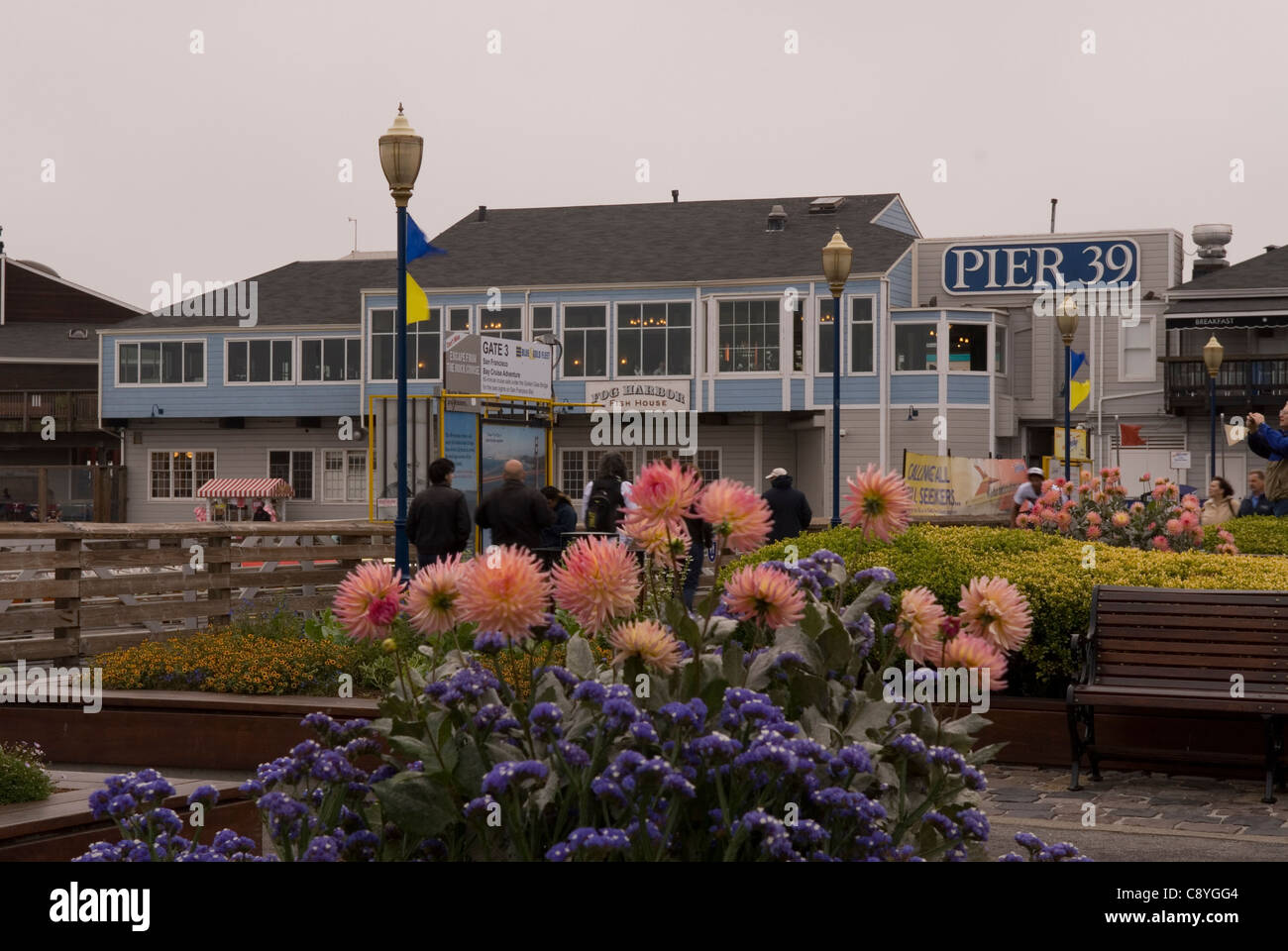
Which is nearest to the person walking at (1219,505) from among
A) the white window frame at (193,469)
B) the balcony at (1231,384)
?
the balcony at (1231,384)

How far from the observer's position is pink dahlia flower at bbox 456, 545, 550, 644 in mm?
3398

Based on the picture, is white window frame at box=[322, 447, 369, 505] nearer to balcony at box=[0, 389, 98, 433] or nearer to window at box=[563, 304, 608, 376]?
window at box=[563, 304, 608, 376]

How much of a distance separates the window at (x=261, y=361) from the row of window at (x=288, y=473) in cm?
249

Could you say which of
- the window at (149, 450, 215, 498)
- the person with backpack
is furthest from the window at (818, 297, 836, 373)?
the person with backpack

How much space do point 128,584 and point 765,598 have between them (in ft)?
31.2

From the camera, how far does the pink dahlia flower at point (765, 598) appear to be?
12.3ft

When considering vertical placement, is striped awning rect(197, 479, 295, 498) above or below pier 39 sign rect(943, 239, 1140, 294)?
below

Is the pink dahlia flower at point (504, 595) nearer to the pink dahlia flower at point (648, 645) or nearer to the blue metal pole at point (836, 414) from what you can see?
the pink dahlia flower at point (648, 645)

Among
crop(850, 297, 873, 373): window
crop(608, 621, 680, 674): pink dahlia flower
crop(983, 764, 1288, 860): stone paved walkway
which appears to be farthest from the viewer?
crop(850, 297, 873, 373): window

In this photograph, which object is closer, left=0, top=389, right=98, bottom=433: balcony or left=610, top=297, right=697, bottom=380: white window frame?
left=610, top=297, right=697, bottom=380: white window frame
